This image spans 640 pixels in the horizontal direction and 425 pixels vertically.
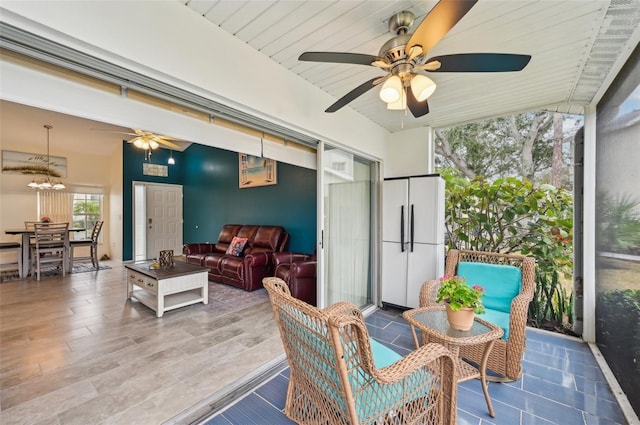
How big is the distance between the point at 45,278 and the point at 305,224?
511cm

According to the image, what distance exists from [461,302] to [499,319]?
721mm

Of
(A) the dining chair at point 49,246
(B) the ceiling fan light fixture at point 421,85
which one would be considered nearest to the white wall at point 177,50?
(B) the ceiling fan light fixture at point 421,85

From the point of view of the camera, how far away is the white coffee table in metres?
3.32

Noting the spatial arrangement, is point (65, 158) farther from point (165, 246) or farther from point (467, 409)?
point (467, 409)

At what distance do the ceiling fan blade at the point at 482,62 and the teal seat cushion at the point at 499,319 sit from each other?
1784 millimetres

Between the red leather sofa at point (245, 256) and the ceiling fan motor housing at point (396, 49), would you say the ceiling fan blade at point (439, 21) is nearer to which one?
the ceiling fan motor housing at point (396, 49)

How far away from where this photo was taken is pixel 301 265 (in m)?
3.61

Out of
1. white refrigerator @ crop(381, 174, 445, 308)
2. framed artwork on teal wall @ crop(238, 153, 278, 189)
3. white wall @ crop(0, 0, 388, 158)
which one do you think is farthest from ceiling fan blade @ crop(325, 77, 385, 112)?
framed artwork on teal wall @ crop(238, 153, 278, 189)

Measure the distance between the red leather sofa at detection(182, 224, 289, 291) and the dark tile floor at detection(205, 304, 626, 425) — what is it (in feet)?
7.82


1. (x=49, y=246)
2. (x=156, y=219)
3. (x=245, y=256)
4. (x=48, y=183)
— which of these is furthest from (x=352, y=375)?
(x=156, y=219)

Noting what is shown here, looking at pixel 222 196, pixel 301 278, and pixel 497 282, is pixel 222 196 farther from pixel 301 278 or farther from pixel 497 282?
pixel 497 282

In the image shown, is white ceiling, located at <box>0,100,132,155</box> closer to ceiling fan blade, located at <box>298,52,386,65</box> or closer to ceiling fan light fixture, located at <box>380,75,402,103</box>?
ceiling fan blade, located at <box>298,52,386,65</box>

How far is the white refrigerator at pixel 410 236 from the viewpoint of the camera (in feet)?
10.7

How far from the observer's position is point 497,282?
252 centimetres
